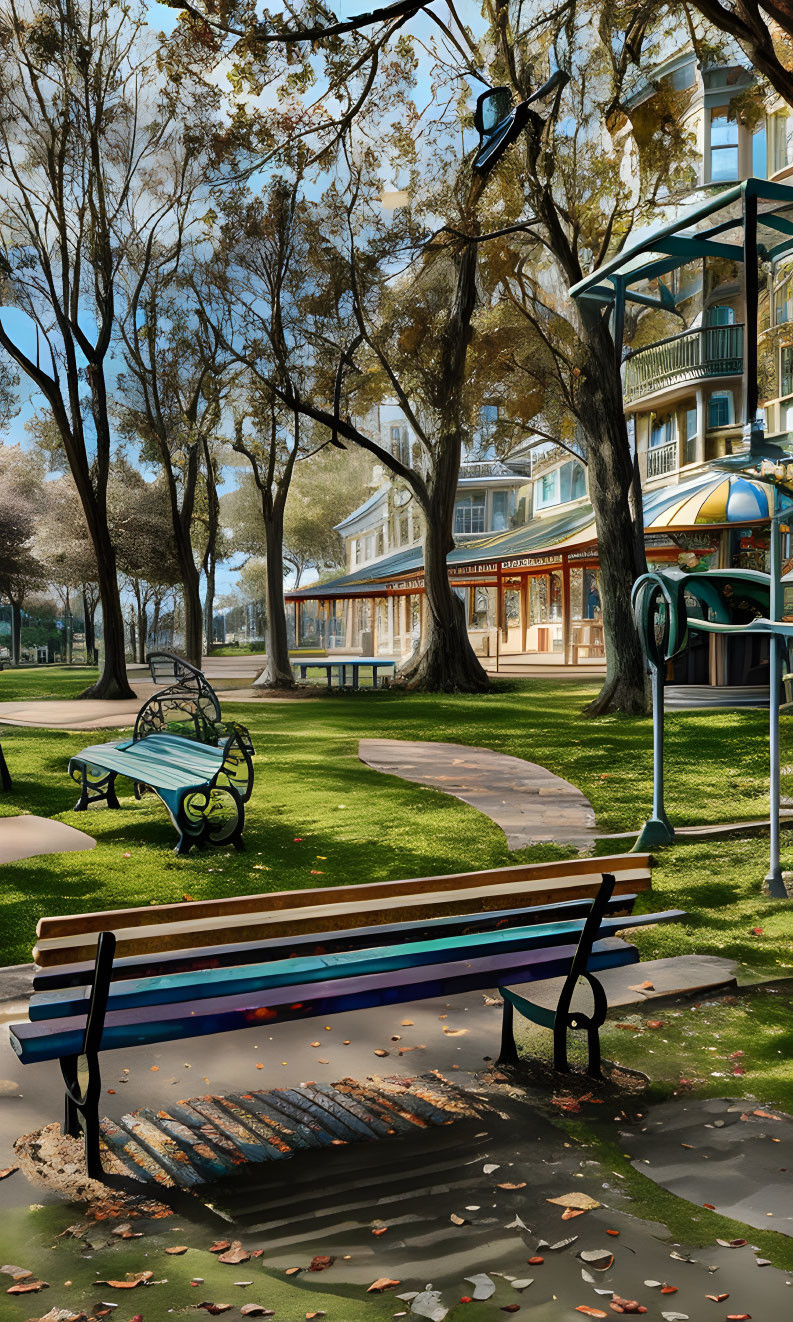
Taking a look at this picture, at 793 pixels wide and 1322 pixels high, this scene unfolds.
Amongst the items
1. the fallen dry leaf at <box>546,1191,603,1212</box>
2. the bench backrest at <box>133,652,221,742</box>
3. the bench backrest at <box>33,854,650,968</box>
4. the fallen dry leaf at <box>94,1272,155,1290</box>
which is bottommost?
the fallen dry leaf at <box>546,1191,603,1212</box>

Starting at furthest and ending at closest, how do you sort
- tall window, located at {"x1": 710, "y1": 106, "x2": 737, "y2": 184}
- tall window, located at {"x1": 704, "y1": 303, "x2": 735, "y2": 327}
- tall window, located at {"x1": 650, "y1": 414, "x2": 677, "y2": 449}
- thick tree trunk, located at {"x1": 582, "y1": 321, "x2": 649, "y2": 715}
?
tall window, located at {"x1": 650, "y1": 414, "x2": 677, "y2": 449} < tall window, located at {"x1": 704, "y1": 303, "x2": 735, "y2": 327} < tall window, located at {"x1": 710, "y1": 106, "x2": 737, "y2": 184} < thick tree trunk, located at {"x1": 582, "y1": 321, "x2": 649, "y2": 715}

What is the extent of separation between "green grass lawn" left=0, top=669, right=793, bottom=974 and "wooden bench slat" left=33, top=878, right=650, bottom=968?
1.25m

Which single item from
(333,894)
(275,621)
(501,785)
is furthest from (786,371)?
(333,894)

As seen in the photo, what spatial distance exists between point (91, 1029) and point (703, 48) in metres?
9.93

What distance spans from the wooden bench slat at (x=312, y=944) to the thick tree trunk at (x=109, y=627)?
29.7 ft

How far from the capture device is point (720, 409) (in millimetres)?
20297

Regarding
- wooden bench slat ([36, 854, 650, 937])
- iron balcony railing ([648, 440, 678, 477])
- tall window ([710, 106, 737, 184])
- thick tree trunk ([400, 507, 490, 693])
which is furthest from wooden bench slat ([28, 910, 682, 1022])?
iron balcony railing ([648, 440, 678, 477])

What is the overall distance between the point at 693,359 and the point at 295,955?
1898 centimetres

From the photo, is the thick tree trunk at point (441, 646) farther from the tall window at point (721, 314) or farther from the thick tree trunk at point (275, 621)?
the tall window at point (721, 314)

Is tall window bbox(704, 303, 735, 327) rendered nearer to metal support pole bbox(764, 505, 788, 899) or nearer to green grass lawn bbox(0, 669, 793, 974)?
green grass lawn bbox(0, 669, 793, 974)

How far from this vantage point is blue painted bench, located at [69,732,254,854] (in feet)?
20.4

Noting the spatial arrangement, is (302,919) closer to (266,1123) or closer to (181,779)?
(266,1123)

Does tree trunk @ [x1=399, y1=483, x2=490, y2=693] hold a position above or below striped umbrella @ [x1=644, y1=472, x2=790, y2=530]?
below

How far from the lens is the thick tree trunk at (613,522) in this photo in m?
12.4
